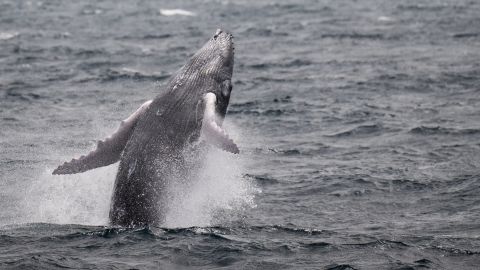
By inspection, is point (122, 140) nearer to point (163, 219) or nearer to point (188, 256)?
point (163, 219)

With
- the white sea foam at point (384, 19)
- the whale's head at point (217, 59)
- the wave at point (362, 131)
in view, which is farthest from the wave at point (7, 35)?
the whale's head at point (217, 59)

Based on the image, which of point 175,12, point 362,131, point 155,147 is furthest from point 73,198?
point 175,12

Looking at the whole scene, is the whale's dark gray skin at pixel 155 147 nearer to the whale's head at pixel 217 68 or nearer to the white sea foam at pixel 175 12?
the whale's head at pixel 217 68

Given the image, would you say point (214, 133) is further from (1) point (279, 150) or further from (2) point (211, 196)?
(1) point (279, 150)

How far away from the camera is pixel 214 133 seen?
13836 millimetres

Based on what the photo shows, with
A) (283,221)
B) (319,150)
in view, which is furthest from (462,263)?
(319,150)

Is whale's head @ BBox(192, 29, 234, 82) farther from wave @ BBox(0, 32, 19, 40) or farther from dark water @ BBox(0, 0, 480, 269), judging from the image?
wave @ BBox(0, 32, 19, 40)

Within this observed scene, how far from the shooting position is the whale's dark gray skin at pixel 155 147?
1432 centimetres

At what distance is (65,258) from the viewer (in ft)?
43.0

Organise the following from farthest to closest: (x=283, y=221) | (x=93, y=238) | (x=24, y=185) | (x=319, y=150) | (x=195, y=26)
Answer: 1. (x=195, y=26)
2. (x=319, y=150)
3. (x=24, y=185)
4. (x=283, y=221)
5. (x=93, y=238)

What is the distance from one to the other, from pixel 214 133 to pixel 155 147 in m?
1.36

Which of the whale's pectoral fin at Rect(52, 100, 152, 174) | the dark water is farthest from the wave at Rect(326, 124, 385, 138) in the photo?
the whale's pectoral fin at Rect(52, 100, 152, 174)

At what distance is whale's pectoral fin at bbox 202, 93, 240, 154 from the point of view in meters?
13.6

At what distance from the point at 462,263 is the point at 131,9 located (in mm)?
55776
